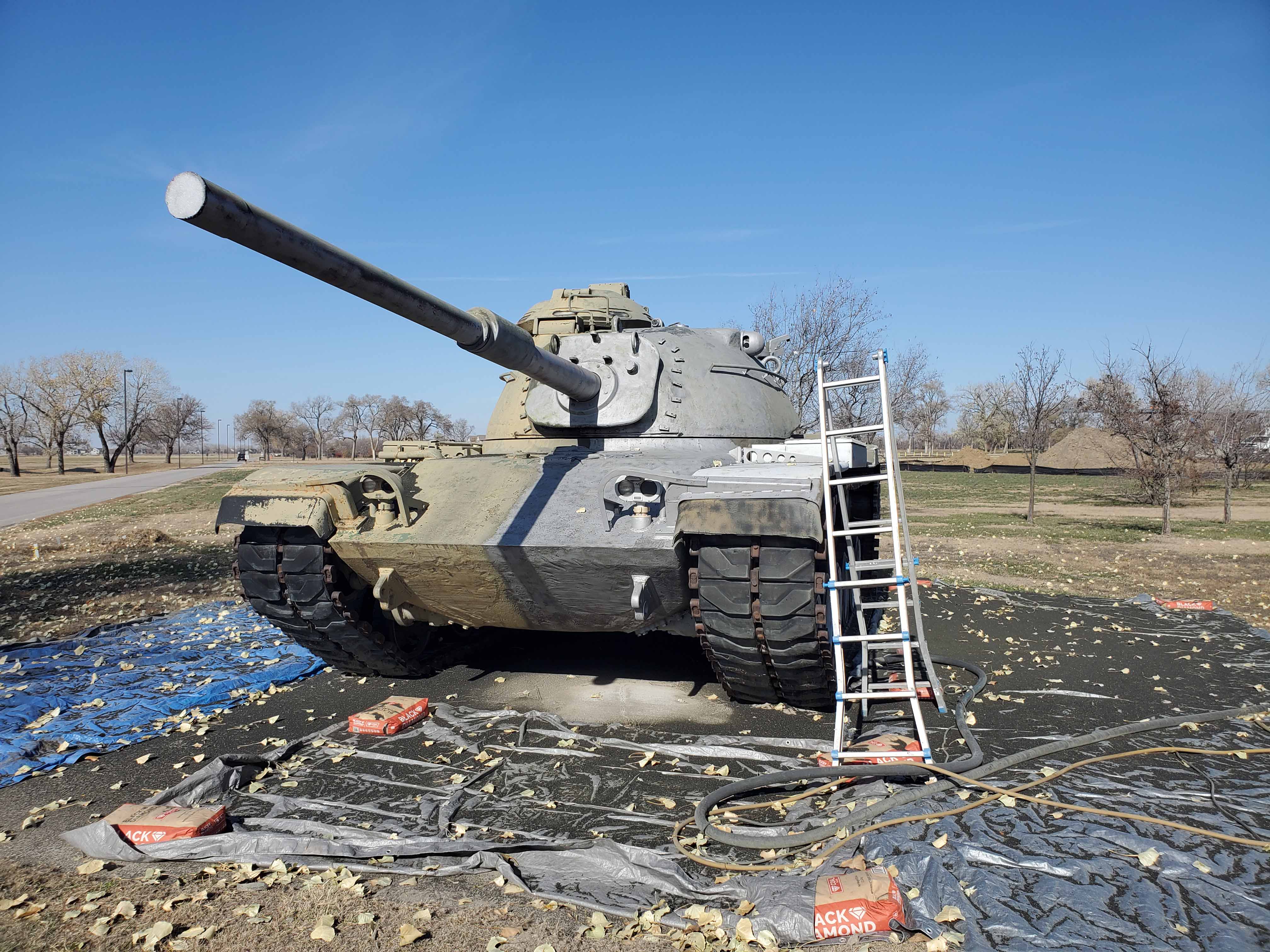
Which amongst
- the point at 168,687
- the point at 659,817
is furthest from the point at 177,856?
the point at 168,687

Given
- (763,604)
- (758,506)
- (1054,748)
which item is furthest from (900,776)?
(758,506)

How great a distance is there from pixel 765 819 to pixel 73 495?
3461cm

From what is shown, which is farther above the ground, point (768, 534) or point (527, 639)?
point (768, 534)

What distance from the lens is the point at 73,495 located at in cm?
3128

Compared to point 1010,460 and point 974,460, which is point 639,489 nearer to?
point 974,460

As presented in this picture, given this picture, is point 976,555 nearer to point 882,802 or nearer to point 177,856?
point 882,802

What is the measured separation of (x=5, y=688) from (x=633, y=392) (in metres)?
5.99

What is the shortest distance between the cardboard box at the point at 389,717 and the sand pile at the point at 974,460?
47.8 meters

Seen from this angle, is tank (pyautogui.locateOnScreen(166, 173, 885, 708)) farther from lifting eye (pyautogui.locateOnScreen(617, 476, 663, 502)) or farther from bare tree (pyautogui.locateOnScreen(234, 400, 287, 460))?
bare tree (pyautogui.locateOnScreen(234, 400, 287, 460))

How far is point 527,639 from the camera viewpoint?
9.23 m

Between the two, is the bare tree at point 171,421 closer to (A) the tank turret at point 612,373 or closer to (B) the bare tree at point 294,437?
(B) the bare tree at point 294,437

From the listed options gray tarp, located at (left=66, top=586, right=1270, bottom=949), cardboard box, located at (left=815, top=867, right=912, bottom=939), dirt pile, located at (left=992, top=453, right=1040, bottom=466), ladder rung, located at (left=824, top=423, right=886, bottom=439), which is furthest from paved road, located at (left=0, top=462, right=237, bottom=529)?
dirt pile, located at (left=992, top=453, right=1040, bottom=466)

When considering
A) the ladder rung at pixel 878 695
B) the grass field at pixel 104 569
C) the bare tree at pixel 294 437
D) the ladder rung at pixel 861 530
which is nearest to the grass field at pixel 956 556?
the grass field at pixel 104 569

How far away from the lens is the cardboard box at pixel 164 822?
4520 millimetres
